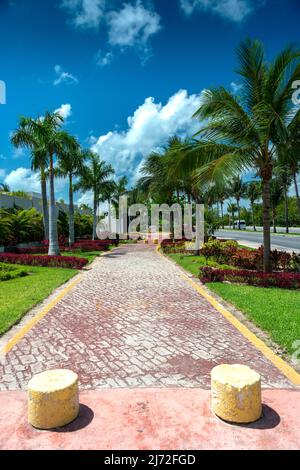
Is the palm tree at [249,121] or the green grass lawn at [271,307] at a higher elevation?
the palm tree at [249,121]

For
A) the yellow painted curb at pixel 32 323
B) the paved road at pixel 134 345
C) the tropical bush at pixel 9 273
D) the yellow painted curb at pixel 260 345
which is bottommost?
the yellow painted curb at pixel 260 345

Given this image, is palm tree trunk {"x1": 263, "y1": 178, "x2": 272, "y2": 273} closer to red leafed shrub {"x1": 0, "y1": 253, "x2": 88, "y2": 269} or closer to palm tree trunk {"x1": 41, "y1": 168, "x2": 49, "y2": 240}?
red leafed shrub {"x1": 0, "y1": 253, "x2": 88, "y2": 269}

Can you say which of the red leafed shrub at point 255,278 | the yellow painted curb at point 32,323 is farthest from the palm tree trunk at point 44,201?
the red leafed shrub at point 255,278

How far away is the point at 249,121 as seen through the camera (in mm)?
9516

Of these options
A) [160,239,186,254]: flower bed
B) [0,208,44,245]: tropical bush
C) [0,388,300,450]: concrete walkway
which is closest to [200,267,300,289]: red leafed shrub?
[0,388,300,450]: concrete walkway

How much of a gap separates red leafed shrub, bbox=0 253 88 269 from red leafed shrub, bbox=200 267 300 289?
5.89 m

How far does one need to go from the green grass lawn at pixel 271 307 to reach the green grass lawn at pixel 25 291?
4574mm

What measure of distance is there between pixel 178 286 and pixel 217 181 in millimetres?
3312

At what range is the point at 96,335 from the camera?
536 centimetres

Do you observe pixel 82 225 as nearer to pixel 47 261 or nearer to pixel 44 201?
pixel 44 201

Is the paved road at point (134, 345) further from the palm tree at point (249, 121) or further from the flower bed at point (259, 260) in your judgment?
the flower bed at point (259, 260)

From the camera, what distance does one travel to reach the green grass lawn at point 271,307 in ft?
16.9
